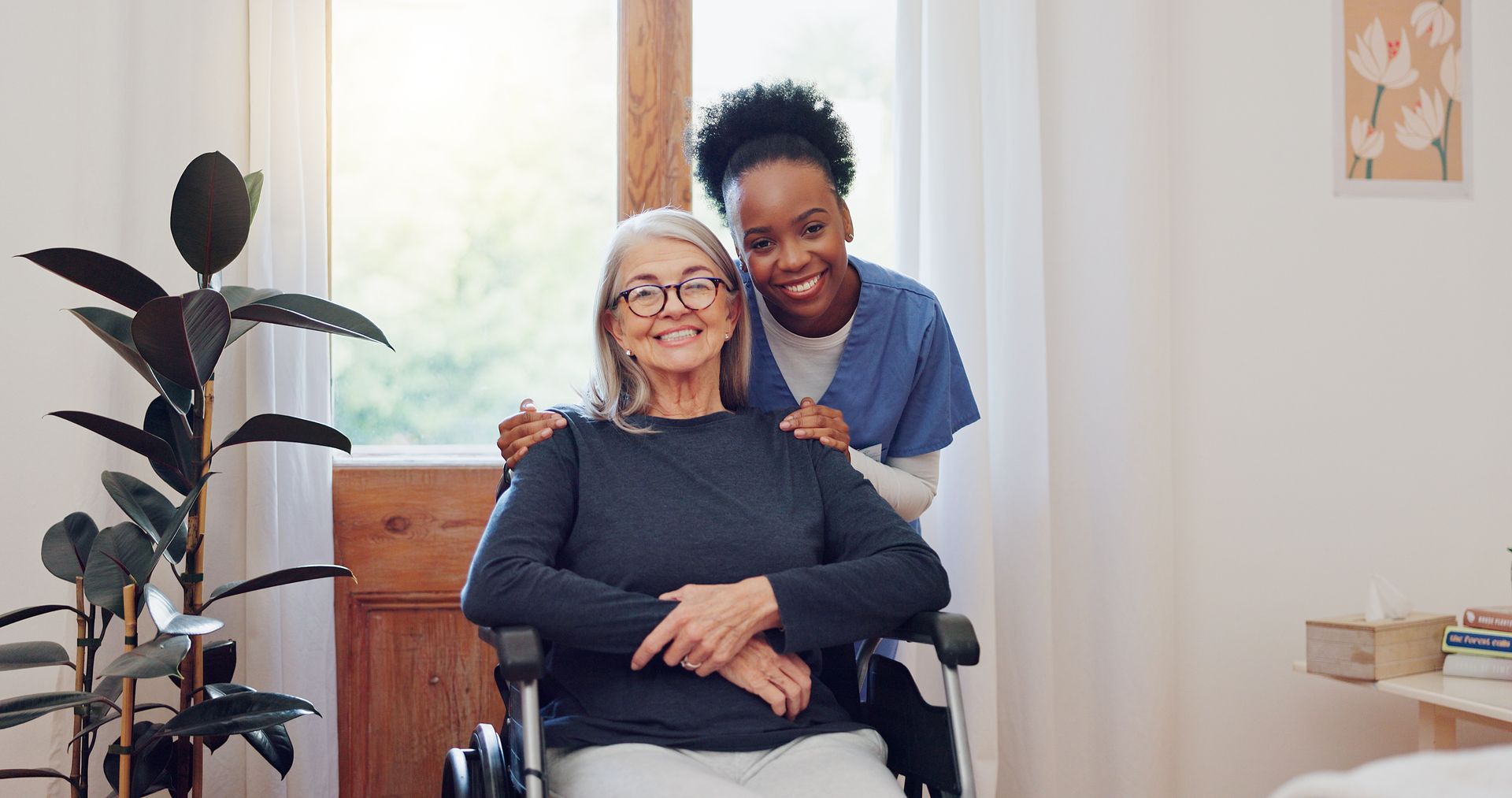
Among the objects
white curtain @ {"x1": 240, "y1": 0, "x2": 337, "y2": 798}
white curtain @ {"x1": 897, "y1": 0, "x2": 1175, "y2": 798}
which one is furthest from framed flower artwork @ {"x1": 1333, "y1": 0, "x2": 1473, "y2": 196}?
white curtain @ {"x1": 240, "y1": 0, "x2": 337, "y2": 798}

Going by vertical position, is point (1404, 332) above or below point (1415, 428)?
above

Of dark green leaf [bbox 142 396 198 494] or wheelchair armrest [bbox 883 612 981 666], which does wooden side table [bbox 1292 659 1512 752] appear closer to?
wheelchair armrest [bbox 883 612 981 666]

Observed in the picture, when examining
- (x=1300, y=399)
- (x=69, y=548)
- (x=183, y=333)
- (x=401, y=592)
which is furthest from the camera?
(x=1300, y=399)

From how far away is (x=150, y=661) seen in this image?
1373 mm

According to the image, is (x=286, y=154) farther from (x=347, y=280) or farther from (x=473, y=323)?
(x=473, y=323)

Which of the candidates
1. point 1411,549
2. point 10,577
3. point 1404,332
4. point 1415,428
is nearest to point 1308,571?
point 1411,549

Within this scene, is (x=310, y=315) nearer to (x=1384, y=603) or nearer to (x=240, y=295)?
(x=240, y=295)

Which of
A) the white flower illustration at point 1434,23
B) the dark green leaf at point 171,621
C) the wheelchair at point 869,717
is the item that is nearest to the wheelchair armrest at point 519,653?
the wheelchair at point 869,717

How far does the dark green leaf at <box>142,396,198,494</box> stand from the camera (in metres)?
1.68

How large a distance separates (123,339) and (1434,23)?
2804 millimetres

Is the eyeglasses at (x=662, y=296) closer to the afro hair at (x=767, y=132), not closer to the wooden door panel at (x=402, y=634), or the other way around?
the afro hair at (x=767, y=132)

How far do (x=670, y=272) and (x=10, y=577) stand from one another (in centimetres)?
141

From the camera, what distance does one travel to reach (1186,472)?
247 centimetres

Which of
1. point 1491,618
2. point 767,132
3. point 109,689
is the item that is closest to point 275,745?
point 109,689
